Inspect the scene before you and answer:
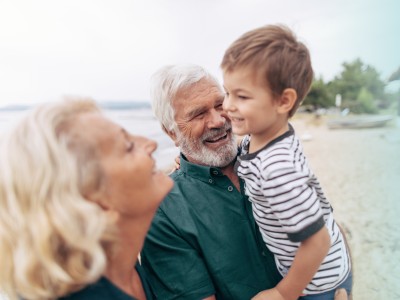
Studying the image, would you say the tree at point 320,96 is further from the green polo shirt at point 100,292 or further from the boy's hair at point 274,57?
the green polo shirt at point 100,292

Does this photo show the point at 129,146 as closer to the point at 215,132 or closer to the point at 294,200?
the point at 294,200

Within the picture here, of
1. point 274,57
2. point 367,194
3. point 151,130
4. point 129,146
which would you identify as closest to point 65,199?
point 129,146

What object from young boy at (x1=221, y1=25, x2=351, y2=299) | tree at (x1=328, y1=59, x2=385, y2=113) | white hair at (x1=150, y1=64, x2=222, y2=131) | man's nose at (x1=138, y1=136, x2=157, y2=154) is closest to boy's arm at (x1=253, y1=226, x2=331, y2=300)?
young boy at (x1=221, y1=25, x2=351, y2=299)

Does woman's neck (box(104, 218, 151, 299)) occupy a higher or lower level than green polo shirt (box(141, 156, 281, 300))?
higher

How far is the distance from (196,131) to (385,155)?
1455 cm

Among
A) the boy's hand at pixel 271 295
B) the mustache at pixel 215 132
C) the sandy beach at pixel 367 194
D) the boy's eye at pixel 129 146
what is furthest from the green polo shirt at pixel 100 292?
the sandy beach at pixel 367 194

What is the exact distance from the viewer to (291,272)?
1208mm

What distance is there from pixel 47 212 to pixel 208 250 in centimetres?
88

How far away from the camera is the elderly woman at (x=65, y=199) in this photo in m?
0.88

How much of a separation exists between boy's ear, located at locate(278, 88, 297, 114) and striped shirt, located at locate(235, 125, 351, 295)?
0.11m

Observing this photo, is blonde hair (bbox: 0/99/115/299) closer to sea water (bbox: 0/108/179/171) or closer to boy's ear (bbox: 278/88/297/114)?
boy's ear (bbox: 278/88/297/114)

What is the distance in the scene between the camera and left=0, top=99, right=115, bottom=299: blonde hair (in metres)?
0.88

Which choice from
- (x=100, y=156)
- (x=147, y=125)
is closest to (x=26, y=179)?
(x=100, y=156)

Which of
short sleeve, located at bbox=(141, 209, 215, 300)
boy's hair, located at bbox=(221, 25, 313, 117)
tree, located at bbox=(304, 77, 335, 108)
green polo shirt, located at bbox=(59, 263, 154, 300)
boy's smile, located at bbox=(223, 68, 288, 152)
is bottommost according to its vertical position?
tree, located at bbox=(304, 77, 335, 108)
